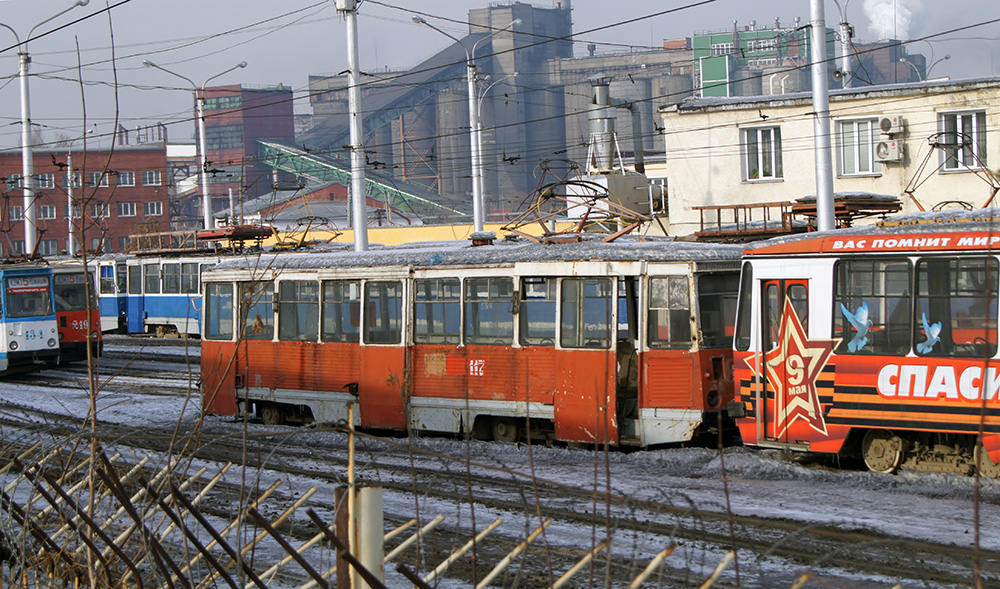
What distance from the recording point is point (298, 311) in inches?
→ 640

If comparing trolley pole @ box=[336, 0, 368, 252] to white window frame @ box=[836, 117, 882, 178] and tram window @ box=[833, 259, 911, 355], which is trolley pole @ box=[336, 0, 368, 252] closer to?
tram window @ box=[833, 259, 911, 355]

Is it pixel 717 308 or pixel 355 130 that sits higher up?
pixel 355 130

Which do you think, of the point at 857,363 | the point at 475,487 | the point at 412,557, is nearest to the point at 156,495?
the point at 412,557

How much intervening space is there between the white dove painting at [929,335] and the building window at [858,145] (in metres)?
22.1

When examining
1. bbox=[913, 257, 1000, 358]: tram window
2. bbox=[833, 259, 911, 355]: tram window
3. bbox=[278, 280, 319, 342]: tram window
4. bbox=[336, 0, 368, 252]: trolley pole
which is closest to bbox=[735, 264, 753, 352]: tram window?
bbox=[833, 259, 911, 355]: tram window

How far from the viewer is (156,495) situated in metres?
5.13

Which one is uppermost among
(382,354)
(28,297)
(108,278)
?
(108,278)

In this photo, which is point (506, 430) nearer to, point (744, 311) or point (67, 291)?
point (744, 311)

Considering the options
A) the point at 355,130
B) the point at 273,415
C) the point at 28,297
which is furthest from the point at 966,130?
the point at 28,297

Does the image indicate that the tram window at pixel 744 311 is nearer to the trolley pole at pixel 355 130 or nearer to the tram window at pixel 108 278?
the trolley pole at pixel 355 130

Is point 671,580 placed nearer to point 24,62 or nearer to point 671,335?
point 671,335

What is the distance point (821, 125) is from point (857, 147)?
16446 millimetres

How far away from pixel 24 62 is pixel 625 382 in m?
30.7

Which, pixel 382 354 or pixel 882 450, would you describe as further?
pixel 382 354
